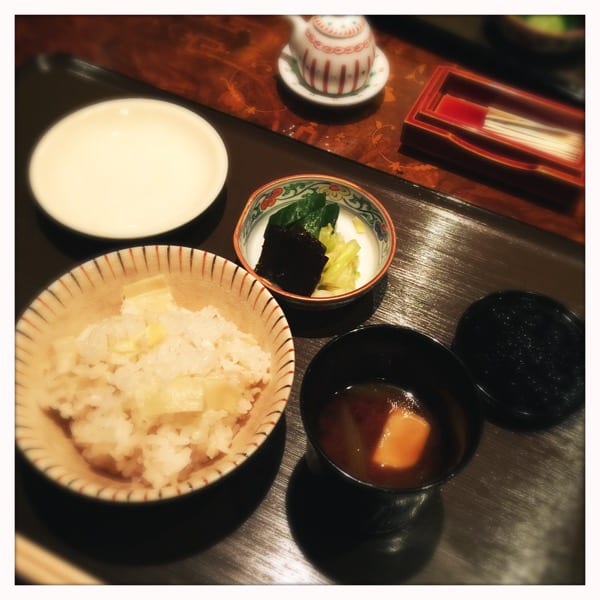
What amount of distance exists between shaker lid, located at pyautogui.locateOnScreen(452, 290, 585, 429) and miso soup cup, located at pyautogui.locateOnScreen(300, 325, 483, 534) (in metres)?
0.17

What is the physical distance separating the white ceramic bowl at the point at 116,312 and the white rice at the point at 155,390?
0.03 metres

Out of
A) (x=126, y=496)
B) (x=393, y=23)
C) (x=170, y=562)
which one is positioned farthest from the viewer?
(x=393, y=23)

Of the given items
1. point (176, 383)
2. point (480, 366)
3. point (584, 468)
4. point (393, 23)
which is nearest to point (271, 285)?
point (176, 383)

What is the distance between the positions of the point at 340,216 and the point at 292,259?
0.34m

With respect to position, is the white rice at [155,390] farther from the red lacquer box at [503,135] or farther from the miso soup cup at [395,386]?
the red lacquer box at [503,135]

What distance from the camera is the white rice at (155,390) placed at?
114cm

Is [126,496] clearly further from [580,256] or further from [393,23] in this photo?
[393,23]

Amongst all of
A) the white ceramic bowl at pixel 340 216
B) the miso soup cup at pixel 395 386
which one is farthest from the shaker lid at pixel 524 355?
the white ceramic bowl at pixel 340 216

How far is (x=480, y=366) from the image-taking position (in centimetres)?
138

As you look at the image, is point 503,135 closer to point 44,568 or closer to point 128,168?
point 128,168

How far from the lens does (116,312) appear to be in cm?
138

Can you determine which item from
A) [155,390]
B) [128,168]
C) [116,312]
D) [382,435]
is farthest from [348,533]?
[128,168]

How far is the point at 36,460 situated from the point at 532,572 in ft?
3.53

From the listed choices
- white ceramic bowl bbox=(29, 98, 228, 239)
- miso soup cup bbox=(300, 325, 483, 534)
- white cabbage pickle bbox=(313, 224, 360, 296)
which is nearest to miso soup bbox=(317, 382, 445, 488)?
miso soup cup bbox=(300, 325, 483, 534)
